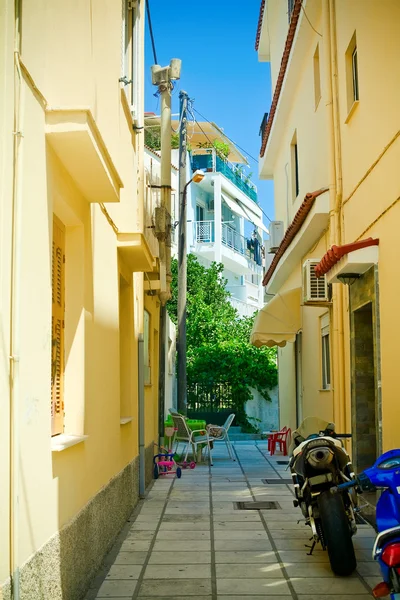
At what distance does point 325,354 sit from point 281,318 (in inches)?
89.0

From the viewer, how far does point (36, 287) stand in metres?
4.50

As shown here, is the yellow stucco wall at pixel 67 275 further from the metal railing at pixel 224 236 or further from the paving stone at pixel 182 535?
the metal railing at pixel 224 236

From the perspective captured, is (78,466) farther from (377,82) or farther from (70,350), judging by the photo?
(377,82)

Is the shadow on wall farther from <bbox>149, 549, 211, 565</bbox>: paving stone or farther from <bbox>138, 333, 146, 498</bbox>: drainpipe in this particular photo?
<bbox>149, 549, 211, 565</bbox>: paving stone

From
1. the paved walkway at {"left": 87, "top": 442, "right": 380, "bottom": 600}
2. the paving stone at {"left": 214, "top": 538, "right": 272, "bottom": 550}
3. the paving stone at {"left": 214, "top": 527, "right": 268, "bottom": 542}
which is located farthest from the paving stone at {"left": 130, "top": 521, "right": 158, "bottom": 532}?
the paving stone at {"left": 214, "top": 538, "right": 272, "bottom": 550}

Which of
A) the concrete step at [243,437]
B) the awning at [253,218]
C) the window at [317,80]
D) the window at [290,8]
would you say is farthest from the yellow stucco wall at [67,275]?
the awning at [253,218]

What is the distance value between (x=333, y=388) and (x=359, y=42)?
4895mm

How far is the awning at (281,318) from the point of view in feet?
48.6

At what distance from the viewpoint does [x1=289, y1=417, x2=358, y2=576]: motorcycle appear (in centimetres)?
621

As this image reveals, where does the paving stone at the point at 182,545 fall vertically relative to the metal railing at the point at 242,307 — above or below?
below

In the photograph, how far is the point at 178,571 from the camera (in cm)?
640

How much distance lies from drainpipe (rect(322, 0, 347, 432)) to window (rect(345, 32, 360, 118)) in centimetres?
53

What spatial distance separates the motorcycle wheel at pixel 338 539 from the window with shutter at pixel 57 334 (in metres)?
2.43

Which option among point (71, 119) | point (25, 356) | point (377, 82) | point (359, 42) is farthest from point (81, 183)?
point (359, 42)
